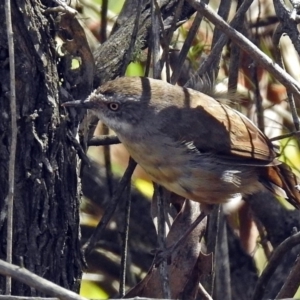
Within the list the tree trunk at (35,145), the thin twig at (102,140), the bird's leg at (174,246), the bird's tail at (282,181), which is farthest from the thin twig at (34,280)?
the bird's tail at (282,181)

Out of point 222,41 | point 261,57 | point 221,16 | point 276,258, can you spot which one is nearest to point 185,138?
point 222,41

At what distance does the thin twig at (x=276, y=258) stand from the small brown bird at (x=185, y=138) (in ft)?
1.33

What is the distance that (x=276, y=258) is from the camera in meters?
3.95

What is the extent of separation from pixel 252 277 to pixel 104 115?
187cm

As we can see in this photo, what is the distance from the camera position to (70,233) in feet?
11.3

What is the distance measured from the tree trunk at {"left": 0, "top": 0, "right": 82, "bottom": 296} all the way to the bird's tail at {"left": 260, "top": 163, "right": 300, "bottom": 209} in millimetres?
1483

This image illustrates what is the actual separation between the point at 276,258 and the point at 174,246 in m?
0.55

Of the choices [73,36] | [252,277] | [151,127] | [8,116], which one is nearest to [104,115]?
[151,127]

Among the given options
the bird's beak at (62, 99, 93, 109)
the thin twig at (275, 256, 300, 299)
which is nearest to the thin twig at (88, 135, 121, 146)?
the bird's beak at (62, 99, 93, 109)

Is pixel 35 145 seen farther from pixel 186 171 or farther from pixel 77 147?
pixel 186 171

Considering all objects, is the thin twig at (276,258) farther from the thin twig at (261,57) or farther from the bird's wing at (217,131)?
the thin twig at (261,57)

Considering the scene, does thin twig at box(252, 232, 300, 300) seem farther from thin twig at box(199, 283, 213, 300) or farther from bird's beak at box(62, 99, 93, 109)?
bird's beak at box(62, 99, 93, 109)

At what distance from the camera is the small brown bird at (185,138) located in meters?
3.94

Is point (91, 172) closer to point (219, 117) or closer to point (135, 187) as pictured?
point (135, 187)
